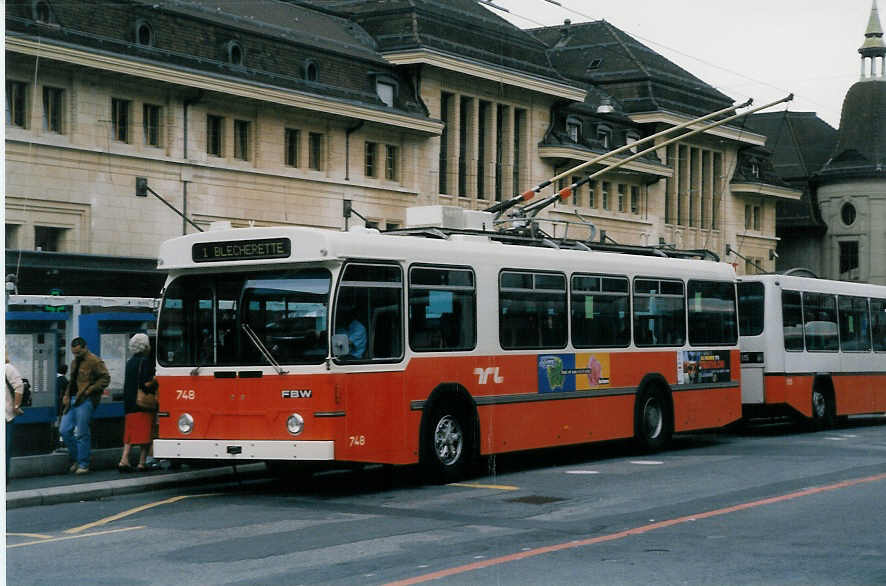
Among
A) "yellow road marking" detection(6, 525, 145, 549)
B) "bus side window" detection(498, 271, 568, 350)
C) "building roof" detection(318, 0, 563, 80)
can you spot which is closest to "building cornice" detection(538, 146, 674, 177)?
"building roof" detection(318, 0, 563, 80)

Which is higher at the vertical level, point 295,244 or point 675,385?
point 295,244

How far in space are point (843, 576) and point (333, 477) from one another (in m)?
9.03

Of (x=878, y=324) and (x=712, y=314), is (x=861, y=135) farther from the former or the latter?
(x=712, y=314)

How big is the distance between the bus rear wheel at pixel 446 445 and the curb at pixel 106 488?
228 centimetres

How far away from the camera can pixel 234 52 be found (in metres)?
39.7

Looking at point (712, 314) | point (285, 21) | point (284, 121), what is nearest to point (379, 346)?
point (712, 314)

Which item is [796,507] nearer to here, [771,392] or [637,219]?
[771,392]

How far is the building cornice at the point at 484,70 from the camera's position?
46.1 metres

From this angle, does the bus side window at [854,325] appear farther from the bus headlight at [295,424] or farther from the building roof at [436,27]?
the building roof at [436,27]

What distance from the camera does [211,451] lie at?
14867mm

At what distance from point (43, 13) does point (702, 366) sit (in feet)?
61.1

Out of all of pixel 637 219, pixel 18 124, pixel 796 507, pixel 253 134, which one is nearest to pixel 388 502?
pixel 796 507

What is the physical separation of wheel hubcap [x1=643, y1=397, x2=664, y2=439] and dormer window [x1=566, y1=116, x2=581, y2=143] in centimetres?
3557

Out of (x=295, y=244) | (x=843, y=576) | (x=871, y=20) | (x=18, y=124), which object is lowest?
(x=843, y=576)
